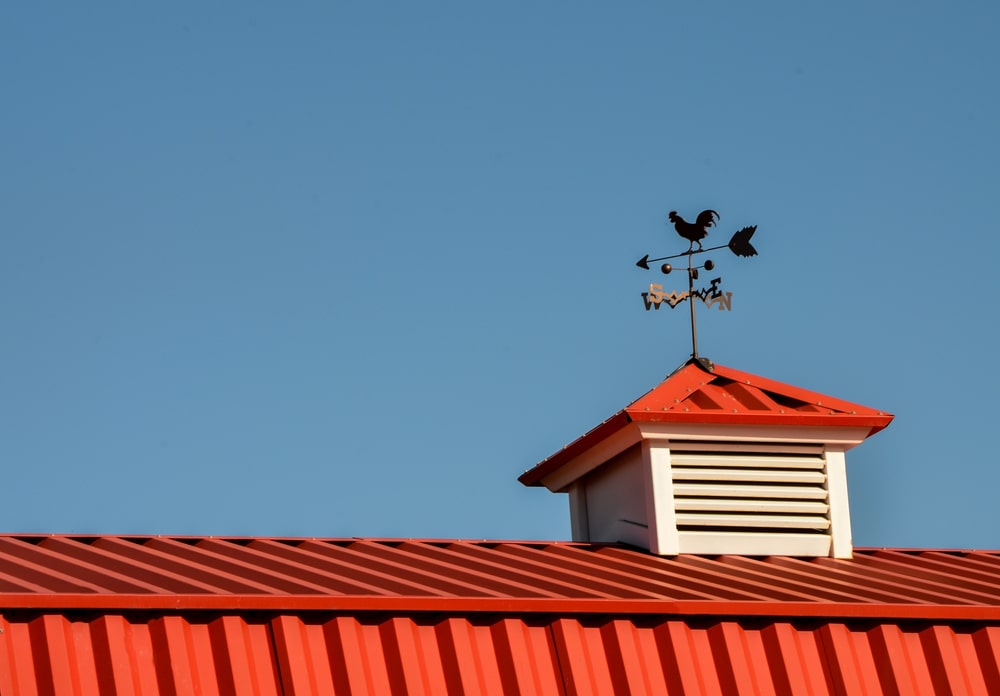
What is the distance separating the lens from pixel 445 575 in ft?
33.0

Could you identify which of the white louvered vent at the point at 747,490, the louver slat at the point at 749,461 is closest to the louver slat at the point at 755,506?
the white louvered vent at the point at 747,490

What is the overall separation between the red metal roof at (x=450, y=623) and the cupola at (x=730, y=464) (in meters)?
0.70

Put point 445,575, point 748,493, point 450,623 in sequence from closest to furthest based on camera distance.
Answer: point 450,623 < point 445,575 < point 748,493

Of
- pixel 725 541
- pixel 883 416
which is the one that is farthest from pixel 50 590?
pixel 883 416

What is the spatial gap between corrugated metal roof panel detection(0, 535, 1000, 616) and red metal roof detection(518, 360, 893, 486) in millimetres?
1006

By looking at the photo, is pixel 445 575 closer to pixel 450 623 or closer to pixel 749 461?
pixel 450 623

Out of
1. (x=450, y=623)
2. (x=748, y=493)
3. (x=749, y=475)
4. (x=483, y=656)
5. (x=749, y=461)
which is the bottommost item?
(x=483, y=656)

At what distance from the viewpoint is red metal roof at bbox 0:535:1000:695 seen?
800 centimetres

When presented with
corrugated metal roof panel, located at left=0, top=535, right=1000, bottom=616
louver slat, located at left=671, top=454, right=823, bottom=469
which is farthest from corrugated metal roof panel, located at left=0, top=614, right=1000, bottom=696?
louver slat, located at left=671, top=454, right=823, bottom=469

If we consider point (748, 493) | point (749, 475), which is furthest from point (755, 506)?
point (749, 475)

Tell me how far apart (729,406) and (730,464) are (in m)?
0.44

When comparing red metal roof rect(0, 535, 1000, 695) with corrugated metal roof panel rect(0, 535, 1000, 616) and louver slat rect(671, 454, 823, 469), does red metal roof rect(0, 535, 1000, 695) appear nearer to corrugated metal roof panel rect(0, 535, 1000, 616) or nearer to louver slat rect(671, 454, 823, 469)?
corrugated metal roof panel rect(0, 535, 1000, 616)

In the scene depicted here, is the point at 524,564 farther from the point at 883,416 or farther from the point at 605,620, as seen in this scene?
the point at 883,416

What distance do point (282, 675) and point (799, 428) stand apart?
544cm
